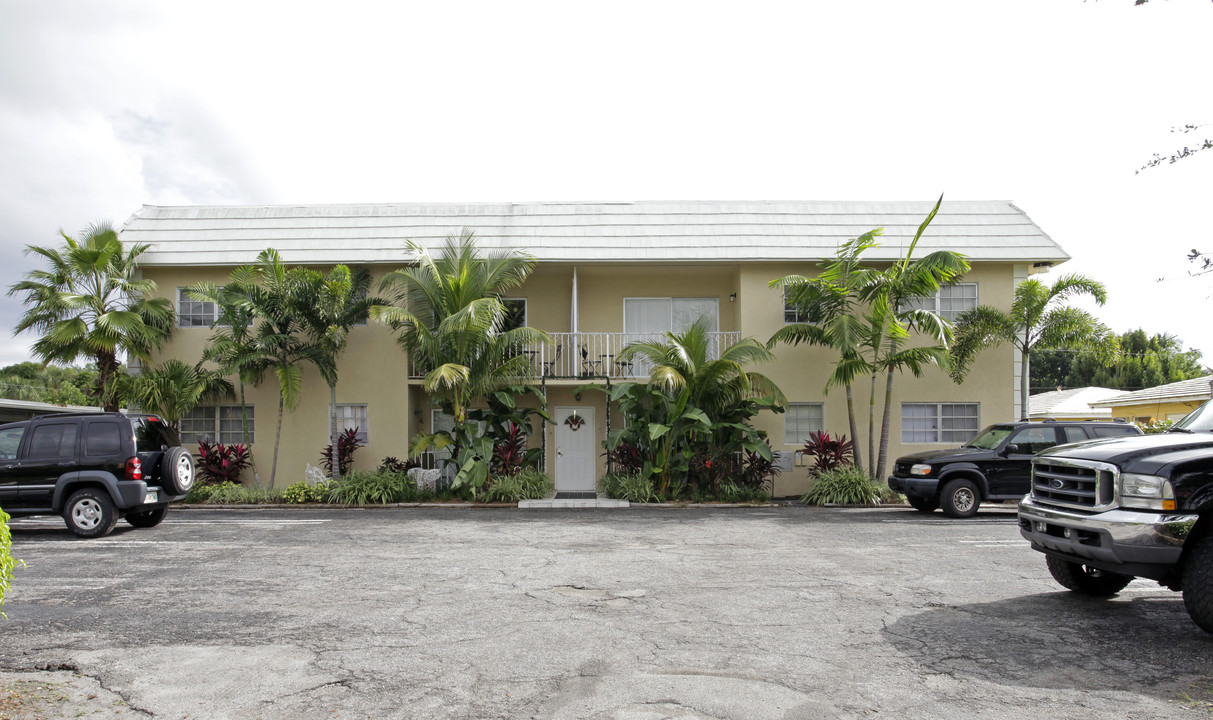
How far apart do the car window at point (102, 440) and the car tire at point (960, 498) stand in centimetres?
1290

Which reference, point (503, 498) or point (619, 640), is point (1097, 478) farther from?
point (503, 498)

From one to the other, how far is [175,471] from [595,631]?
804 centimetres

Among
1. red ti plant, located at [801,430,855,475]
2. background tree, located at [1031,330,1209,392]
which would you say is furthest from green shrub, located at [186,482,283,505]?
background tree, located at [1031,330,1209,392]

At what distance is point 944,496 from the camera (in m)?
12.8

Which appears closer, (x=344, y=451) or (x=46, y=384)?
(x=344, y=451)

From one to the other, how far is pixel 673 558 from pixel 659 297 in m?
10.2

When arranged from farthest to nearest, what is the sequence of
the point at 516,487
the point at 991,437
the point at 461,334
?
the point at 516,487 → the point at 461,334 → the point at 991,437

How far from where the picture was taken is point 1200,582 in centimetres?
545

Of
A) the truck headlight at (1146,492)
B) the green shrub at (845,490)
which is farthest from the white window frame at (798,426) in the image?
the truck headlight at (1146,492)

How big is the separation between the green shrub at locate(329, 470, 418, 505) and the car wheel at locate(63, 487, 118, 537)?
15.8 ft

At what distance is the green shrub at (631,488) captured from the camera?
49.4 feet

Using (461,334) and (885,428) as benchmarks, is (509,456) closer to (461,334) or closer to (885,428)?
(461,334)

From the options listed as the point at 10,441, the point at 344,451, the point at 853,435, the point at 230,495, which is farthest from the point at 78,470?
the point at 853,435

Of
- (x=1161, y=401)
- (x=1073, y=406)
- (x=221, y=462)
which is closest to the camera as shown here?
(x=221, y=462)
